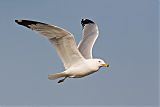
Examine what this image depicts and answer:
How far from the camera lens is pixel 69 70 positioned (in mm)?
8586

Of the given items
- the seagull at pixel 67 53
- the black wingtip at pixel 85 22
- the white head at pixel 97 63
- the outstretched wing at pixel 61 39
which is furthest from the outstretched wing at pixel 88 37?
the outstretched wing at pixel 61 39

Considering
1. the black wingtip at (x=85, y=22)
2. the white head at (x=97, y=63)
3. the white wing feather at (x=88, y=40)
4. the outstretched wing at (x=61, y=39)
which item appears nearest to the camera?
the outstretched wing at (x=61, y=39)

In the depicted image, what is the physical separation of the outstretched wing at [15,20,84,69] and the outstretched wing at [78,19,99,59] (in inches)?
31.9

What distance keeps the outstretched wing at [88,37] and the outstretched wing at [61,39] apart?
2.65 ft

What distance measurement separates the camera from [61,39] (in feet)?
27.1

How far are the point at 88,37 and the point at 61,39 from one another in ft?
7.00

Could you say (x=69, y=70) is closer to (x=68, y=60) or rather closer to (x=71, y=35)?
(x=68, y=60)

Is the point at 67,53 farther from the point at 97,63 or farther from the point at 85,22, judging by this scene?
the point at 85,22

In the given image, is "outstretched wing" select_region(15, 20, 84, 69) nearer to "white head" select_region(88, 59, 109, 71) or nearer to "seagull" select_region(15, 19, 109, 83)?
"seagull" select_region(15, 19, 109, 83)

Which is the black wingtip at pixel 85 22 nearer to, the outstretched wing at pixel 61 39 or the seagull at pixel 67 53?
the seagull at pixel 67 53

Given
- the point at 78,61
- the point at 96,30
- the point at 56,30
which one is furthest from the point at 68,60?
the point at 96,30

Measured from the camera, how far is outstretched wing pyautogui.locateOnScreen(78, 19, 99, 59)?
9617 millimetres

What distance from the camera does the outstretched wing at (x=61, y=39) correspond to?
7.93 metres

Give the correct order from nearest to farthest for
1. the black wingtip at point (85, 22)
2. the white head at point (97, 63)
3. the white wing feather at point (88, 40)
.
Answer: the white head at point (97, 63) < the white wing feather at point (88, 40) < the black wingtip at point (85, 22)
